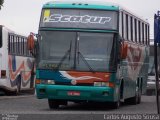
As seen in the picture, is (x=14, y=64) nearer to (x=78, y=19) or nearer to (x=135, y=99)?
(x=135, y=99)

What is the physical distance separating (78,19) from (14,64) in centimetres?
1344

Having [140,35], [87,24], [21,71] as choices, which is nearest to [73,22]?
[87,24]

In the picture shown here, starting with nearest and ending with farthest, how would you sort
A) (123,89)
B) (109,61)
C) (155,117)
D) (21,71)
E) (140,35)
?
(155,117)
(109,61)
(123,89)
(140,35)
(21,71)

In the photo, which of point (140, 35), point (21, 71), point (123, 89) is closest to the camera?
point (123, 89)

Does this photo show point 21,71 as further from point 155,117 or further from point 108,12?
point 155,117

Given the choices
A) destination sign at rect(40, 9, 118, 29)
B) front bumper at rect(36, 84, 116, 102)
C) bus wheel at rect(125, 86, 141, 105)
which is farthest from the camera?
bus wheel at rect(125, 86, 141, 105)

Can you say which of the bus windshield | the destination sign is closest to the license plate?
the bus windshield

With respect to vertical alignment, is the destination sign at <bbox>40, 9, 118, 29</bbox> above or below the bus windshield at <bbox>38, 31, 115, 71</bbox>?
above

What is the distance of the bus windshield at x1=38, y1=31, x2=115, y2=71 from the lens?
893 inches

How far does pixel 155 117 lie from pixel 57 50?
648cm

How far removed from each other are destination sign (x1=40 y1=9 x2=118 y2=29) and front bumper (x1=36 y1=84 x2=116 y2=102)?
1.94 metres

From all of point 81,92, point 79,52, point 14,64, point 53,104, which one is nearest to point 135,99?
point 53,104

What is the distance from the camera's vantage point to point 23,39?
3959 centimetres

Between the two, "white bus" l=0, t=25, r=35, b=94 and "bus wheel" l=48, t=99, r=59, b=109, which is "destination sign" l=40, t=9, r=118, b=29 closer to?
"bus wheel" l=48, t=99, r=59, b=109
